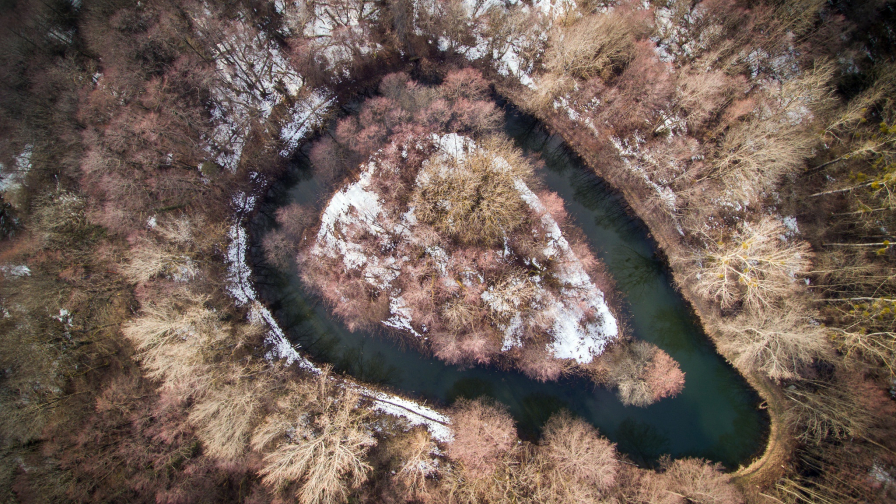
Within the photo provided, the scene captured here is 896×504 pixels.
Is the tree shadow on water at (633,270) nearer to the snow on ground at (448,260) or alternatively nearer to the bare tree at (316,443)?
the snow on ground at (448,260)

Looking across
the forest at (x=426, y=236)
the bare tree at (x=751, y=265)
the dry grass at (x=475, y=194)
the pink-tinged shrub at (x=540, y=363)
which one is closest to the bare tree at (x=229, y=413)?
the forest at (x=426, y=236)

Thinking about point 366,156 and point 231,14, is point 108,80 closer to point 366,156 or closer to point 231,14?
point 231,14

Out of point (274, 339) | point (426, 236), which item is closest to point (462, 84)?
point (426, 236)

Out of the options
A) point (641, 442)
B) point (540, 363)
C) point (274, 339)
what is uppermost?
point (274, 339)

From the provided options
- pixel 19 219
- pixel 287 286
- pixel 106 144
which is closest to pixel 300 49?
pixel 106 144

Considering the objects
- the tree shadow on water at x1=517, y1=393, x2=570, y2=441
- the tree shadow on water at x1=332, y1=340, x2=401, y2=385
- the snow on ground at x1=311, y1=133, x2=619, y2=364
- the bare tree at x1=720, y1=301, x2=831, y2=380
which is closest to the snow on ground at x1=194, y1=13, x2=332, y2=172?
the snow on ground at x1=311, y1=133, x2=619, y2=364

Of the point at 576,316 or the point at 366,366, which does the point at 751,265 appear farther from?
the point at 366,366
